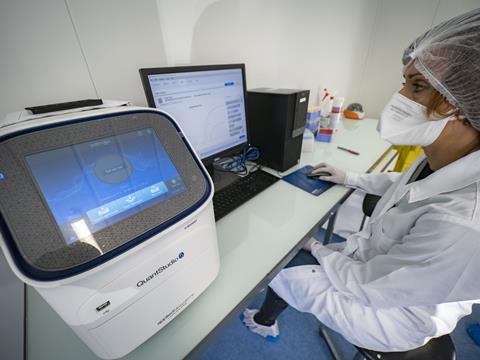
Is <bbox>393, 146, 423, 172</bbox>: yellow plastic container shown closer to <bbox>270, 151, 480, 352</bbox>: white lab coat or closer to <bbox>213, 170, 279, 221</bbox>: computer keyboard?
<bbox>270, 151, 480, 352</bbox>: white lab coat

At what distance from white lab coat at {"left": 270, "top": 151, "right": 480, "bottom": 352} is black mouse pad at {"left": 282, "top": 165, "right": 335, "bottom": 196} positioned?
0.24m

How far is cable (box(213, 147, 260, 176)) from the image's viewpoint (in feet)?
3.20

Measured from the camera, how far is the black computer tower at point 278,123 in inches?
33.6

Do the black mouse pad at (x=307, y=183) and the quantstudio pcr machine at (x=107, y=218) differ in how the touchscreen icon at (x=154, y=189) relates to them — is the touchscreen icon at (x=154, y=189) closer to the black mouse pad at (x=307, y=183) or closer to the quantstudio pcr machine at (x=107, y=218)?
the quantstudio pcr machine at (x=107, y=218)

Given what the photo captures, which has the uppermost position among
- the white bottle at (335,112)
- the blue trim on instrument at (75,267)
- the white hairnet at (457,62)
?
the white hairnet at (457,62)

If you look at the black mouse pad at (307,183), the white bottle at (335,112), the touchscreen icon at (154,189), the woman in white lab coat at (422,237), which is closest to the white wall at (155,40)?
the white bottle at (335,112)

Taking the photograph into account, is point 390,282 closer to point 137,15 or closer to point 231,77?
point 231,77

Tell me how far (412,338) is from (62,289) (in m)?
0.92

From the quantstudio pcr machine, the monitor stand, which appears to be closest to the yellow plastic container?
the monitor stand

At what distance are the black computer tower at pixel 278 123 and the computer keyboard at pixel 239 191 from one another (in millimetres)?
131

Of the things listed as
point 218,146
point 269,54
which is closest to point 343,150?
point 269,54

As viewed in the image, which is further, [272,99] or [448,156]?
[272,99]

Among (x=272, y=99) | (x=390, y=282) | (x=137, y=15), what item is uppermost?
(x=137, y=15)

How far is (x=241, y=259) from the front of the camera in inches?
22.3
